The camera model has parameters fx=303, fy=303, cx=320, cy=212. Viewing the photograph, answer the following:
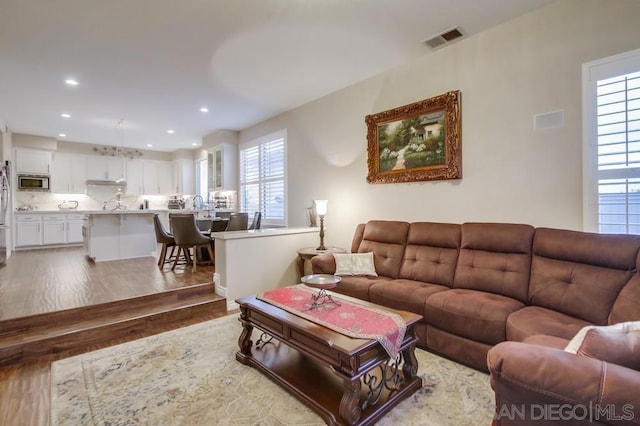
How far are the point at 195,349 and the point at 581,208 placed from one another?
3594mm

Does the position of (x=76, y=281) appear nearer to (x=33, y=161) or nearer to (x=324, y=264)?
(x=324, y=264)

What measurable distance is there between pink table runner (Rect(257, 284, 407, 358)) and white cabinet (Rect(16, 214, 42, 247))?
7922 mm

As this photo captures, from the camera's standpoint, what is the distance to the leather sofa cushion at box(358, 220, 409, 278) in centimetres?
340

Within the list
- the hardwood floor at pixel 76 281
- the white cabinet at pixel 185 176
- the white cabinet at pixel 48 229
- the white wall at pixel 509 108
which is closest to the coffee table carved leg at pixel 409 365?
the white wall at pixel 509 108

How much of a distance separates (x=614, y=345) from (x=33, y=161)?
34.3 ft

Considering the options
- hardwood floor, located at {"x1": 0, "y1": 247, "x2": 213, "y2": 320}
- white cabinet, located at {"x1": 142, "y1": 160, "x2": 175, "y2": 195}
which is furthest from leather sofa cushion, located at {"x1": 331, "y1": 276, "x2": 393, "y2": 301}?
white cabinet, located at {"x1": 142, "y1": 160, "x2": 175, "y2": 195}

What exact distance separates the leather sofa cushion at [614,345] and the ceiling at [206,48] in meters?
2.70

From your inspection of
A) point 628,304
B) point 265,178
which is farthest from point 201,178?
point 628,304

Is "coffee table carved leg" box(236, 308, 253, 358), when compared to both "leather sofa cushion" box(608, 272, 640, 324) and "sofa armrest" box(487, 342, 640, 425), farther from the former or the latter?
"leather sofa cushion" box(608, 272, 640, 324)

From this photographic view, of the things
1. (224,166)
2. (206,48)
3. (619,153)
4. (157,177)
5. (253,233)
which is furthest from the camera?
(157,177)

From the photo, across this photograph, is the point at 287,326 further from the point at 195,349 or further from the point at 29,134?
the point at 29,134

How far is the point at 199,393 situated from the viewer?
210 centimetres

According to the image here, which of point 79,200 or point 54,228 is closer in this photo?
point 54,228

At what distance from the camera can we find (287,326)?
2.08 metres
